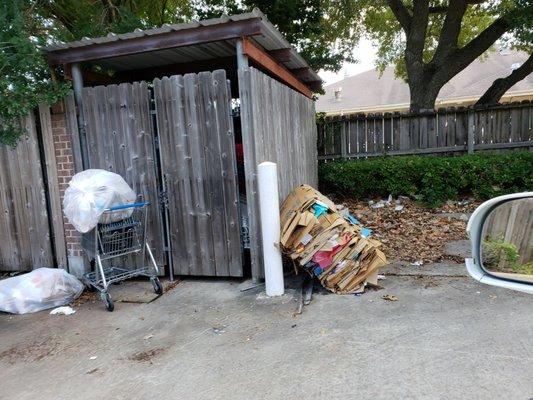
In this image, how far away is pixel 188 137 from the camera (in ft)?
16.2

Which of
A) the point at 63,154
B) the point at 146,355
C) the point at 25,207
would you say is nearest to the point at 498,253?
the point at 146,355

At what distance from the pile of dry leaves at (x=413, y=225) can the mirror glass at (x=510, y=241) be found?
3744 millimetres

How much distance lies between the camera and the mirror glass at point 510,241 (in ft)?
5.50

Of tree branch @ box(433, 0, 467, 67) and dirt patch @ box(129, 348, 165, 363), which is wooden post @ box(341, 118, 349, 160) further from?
dirt patch @ box(129, 348, 165, 363)

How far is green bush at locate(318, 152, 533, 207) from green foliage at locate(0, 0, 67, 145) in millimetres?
6139

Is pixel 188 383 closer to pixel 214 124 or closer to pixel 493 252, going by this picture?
pixel 493 252

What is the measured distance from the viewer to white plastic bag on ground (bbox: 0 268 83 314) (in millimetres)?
4535

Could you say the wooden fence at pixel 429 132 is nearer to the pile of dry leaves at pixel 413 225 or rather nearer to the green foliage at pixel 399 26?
the pile of dry leaves at pixel 413 225

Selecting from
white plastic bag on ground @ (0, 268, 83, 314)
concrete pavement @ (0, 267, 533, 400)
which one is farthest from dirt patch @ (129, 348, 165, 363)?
white plastic bag on ground @ (0, 268, 83, 314)

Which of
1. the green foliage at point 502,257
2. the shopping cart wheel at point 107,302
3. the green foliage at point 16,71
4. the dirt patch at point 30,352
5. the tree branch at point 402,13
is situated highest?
the tree branch at point 402,13

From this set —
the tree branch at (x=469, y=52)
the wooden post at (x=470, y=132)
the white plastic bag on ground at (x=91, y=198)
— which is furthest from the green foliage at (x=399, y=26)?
the white plastic bag on ground at (x=91, y=198)

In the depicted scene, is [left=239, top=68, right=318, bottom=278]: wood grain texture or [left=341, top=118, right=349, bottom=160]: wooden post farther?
[left=341, top=118, right=349, bottom=160]: wooden post

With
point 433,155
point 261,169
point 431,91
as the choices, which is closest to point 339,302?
point 261,169

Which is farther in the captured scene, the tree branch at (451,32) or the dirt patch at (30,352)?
the tree branch at (451,32)
